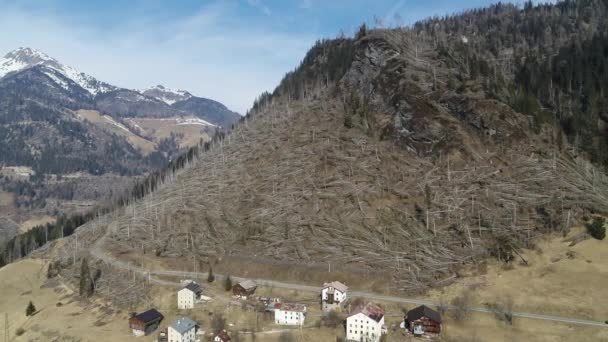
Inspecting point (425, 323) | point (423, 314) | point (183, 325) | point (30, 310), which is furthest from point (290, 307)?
point (30, 310)

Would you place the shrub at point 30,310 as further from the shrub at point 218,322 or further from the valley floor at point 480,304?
the shrub at point 218,322

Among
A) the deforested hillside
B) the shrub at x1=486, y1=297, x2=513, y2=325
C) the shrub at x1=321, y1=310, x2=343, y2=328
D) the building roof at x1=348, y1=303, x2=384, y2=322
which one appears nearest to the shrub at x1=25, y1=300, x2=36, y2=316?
the deforested hillside

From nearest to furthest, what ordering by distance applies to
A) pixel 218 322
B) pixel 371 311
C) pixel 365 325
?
pixel 365 325 → pixel 371 311 → pixel 218 322

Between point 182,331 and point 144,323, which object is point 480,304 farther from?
point 144,323

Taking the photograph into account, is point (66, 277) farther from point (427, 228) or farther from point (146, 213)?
point (427, 228)

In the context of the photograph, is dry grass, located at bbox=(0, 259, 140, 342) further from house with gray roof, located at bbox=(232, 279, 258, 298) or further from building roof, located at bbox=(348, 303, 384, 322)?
building roof, located at bbox=(348, 303, 384, 322)

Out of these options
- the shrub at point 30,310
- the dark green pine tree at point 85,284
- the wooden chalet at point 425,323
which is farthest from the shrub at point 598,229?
the shrub at point 30,310

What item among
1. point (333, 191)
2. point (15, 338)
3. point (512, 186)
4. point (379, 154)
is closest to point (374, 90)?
point (379, 154)
